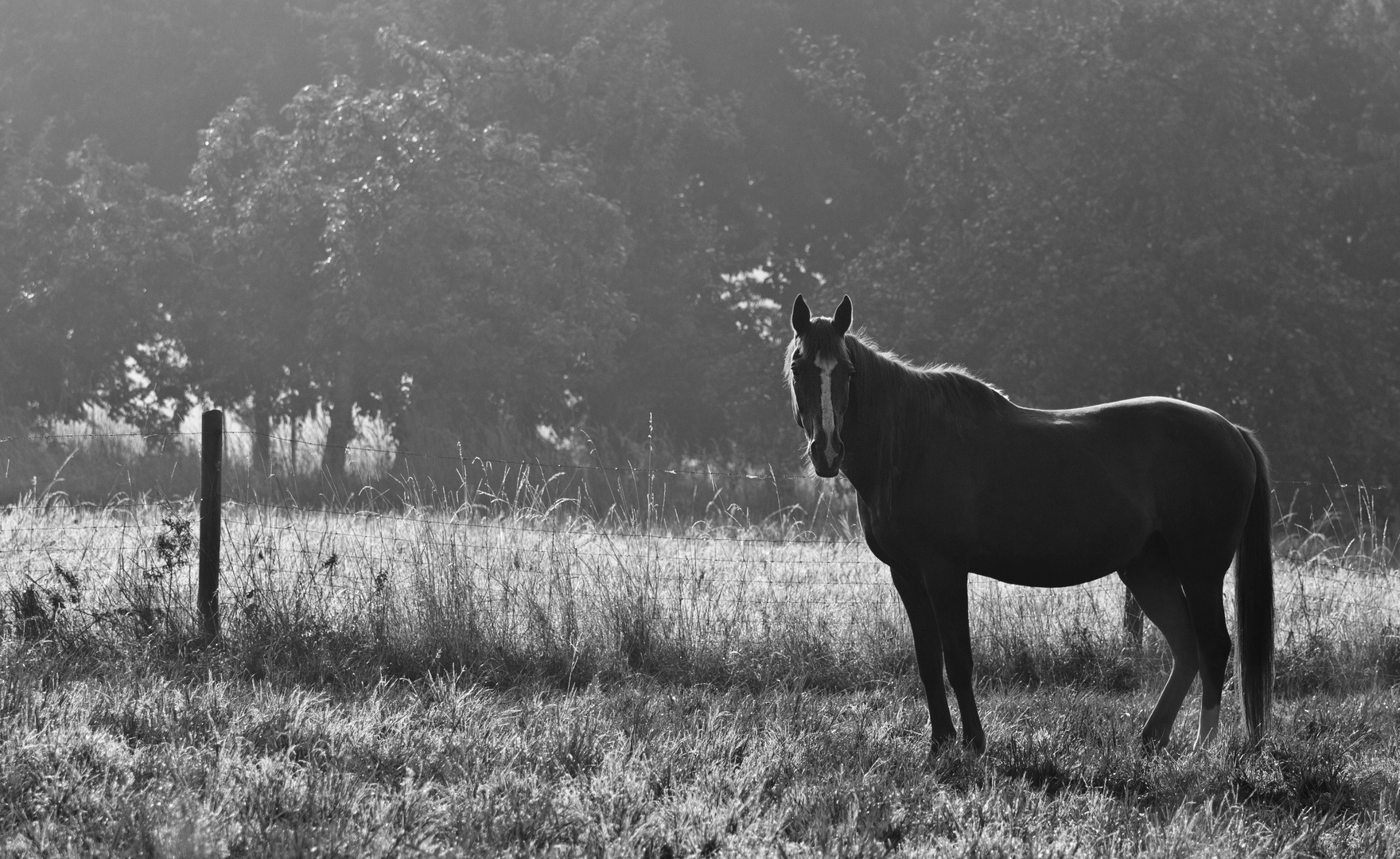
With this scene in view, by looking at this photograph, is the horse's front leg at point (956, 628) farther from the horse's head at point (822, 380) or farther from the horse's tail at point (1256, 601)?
the horse's tail at point (1256, 601)

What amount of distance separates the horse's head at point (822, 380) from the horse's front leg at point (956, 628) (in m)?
0.64

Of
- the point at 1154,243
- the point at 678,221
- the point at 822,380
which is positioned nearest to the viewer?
the point at 822,380

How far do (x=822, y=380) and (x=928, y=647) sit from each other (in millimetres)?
1286

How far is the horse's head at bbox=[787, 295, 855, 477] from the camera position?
4.68 m

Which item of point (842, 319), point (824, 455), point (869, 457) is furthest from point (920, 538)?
point (842, 319)

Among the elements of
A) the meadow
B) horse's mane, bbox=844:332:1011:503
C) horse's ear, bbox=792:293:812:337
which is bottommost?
the meadow

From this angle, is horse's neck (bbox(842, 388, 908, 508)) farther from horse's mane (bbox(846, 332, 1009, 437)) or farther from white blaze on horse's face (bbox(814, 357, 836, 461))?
white blaze on horse's face (bbox(814, 357, 836, 461))

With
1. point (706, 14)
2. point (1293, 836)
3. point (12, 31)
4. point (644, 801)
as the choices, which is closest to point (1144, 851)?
point (1293, 836)

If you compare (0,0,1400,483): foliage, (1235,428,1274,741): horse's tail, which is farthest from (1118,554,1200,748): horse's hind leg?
(0,0,1400,483): foliage

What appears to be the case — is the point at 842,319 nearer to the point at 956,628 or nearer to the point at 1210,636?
the point at 956,628

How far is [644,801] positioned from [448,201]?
1580 centimetres

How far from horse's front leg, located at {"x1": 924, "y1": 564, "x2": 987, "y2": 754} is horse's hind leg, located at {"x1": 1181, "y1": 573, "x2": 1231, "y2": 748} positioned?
1.16 m

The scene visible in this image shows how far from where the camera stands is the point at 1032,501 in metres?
5.21

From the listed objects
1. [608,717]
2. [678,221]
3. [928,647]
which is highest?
[678,221]
